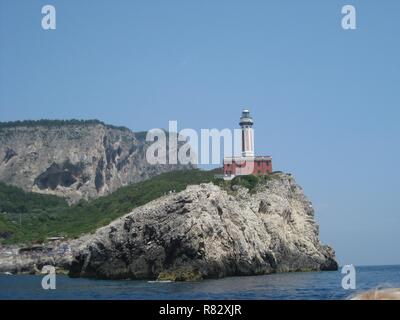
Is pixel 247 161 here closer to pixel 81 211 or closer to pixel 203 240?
pixel 203 240

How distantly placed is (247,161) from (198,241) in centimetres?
3440

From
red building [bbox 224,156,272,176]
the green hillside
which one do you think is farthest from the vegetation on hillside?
red building [bbox 224,156,272,176]

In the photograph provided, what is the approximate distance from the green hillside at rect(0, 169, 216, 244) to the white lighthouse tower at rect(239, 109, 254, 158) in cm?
1258

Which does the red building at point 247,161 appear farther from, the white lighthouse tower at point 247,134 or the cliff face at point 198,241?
the cliff face at point 198,241

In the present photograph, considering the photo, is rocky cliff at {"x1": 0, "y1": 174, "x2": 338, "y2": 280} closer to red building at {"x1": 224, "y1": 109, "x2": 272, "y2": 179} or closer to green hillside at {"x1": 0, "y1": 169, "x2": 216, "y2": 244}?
red building at {"x1": 224, "y1": 109, "x2": 272, "y2": 179}

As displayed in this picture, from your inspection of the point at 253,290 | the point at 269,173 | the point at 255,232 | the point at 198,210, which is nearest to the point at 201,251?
the point at 198,210

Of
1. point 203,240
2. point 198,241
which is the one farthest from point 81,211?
point 198,241

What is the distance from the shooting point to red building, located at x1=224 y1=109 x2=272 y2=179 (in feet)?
351

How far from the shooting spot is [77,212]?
Answer: 6393 inches

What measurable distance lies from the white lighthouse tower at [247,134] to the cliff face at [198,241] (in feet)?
35.6

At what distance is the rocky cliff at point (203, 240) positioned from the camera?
249 ft

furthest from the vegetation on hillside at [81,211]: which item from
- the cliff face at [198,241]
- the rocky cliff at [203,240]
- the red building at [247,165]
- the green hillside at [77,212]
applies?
the cliff face at [198,241]
